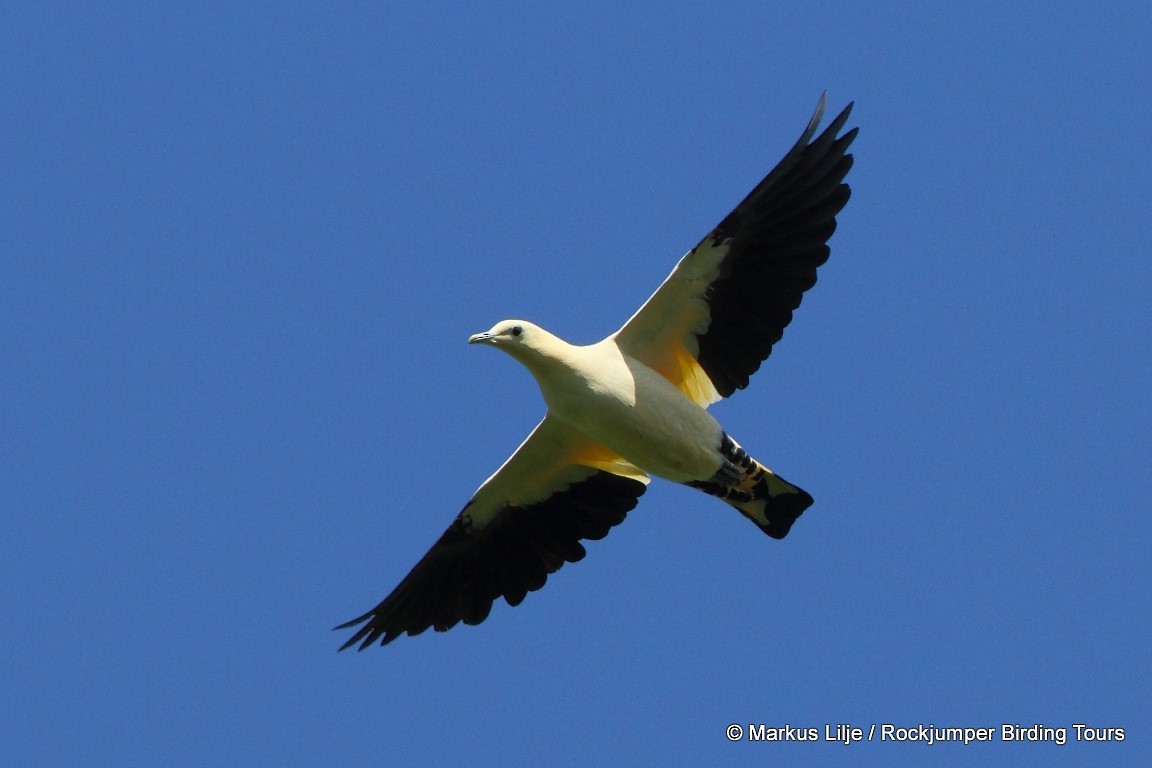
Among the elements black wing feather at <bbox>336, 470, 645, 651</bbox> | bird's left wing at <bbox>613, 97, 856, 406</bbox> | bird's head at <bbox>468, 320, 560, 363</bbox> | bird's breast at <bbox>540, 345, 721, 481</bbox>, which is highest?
bird's left wing at <bbox>613, 97, 856, 406</bbox>

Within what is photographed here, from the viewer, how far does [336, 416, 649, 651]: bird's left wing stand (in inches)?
587

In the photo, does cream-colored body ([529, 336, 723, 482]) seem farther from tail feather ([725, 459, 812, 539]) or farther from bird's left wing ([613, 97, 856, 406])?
tail feather ([725, 459, 812, 539])

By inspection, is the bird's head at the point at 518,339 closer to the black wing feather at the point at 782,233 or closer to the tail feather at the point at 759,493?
the black wing feather at the point at 782,233

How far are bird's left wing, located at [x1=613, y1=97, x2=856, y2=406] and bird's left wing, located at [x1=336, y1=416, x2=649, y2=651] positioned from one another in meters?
1.17

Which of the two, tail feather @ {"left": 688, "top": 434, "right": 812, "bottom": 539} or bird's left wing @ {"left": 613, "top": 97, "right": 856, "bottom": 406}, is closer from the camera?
bird's left wing @ {"left": 613, "top": 97, "right": 856, "bottom": 406}

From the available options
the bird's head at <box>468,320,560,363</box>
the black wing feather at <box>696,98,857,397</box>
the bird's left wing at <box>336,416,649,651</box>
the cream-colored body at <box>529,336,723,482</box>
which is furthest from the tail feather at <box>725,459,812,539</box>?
the bird's head at <box>468,320,560,363</box>

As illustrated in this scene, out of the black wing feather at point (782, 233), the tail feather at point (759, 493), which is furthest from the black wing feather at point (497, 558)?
the black wing feather at point (782, 233)

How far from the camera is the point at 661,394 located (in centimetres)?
1405

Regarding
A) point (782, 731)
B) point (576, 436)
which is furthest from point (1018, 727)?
point (576, 436)

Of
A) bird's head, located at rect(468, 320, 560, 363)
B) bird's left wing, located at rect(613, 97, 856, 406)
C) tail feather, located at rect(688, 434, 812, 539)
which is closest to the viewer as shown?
bird's head, located at rect(468, 320, 560, 363)

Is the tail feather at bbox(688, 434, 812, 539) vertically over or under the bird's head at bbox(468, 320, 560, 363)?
under

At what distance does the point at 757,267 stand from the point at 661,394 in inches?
51.6

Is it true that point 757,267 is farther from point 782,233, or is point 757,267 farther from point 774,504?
point 774,504

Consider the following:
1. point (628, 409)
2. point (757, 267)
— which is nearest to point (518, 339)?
point (628, 409)
